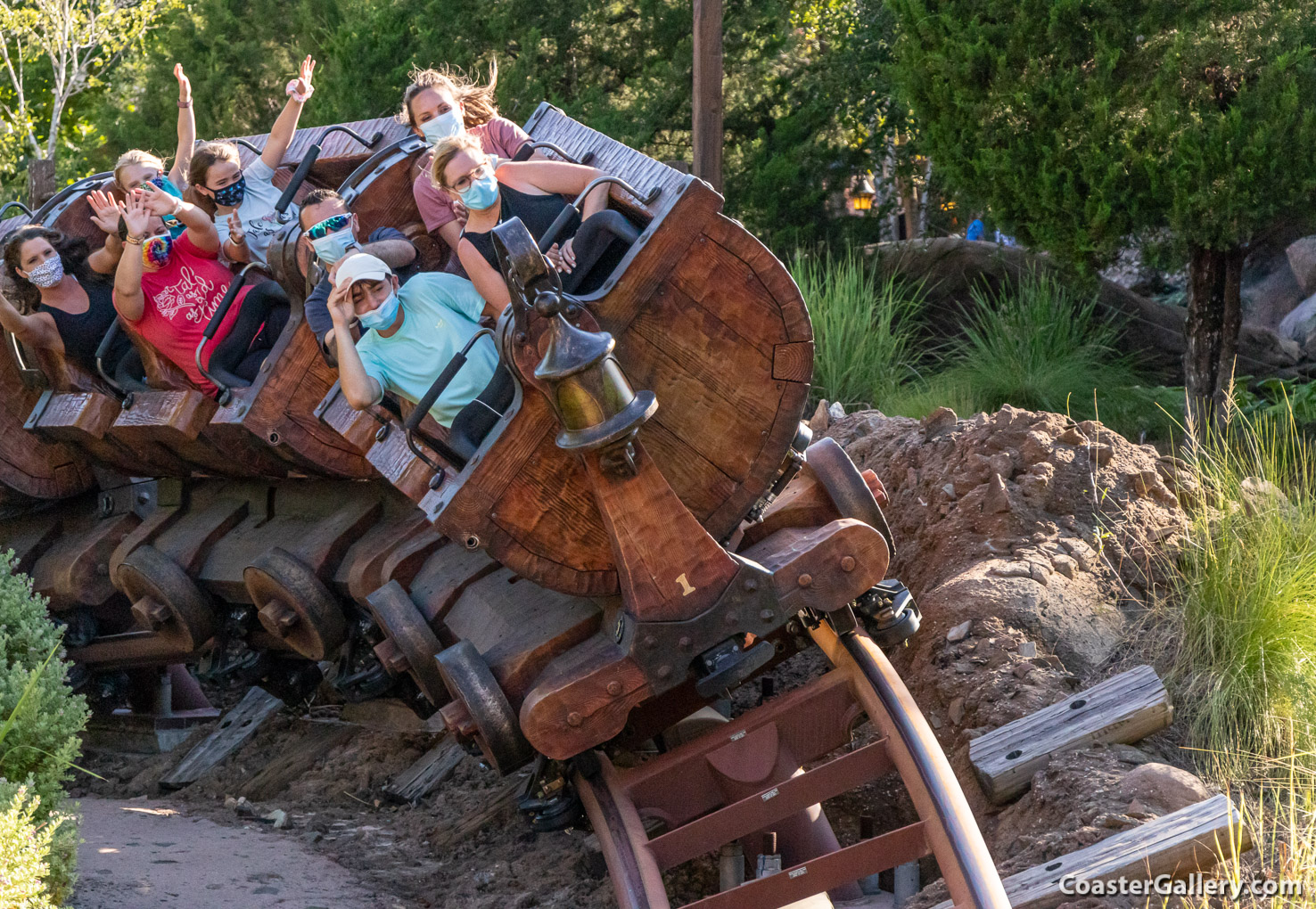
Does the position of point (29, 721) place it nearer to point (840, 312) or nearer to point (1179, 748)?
point (1179, 748)

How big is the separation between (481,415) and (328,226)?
47.7 inches

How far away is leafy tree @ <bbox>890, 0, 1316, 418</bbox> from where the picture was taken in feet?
20.4

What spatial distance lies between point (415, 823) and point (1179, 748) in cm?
309

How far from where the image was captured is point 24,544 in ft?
21.5

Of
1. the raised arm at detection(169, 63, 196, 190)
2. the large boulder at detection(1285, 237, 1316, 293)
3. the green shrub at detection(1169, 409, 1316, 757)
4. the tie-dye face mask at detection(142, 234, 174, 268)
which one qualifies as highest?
the large boulder at detection(1285, 237, 1316, 293)

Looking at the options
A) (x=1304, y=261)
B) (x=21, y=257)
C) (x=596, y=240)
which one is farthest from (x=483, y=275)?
(x=1304, y=261)

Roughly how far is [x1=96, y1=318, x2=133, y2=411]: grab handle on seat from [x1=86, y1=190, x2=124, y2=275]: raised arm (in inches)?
12.1

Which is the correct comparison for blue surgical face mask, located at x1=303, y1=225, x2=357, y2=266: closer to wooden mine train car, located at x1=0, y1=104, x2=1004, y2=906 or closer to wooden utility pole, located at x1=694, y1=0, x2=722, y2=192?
wooden mine train car, located at x1=0, y1=104, x2=1004, y2=906

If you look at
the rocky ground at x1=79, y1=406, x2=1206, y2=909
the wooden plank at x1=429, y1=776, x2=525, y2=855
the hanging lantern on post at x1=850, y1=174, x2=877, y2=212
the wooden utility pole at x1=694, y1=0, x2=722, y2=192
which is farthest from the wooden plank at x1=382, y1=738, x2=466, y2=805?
the hanging lantern on post at x1=850, y1=174, x2=877, y2=212

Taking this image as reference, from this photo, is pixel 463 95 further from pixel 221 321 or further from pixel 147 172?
pixel 147 172

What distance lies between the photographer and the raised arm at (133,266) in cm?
507

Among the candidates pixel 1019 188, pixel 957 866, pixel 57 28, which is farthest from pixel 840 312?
pixel 57 28

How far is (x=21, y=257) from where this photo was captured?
564cm

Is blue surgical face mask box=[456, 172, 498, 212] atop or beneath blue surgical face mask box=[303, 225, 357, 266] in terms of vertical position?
atop
